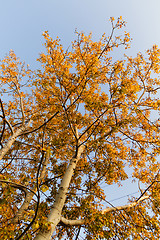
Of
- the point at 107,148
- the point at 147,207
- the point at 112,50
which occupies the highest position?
the point at 112,50

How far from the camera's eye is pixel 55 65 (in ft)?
17.0

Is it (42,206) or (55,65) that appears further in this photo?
(55,65)

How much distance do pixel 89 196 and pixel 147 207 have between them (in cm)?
283

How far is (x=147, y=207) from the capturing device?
594 cm

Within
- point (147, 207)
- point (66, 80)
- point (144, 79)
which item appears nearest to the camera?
point (66, 80)

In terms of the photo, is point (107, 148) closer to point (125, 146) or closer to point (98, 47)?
point (125, 146)

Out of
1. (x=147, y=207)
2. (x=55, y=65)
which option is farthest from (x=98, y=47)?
(x=147, y=207)

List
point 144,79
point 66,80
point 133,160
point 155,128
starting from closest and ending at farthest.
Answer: point 66,80, point 155,128, point 133,160, point 144,79

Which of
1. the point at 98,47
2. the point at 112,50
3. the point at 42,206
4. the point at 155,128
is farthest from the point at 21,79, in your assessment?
the point at 155,128

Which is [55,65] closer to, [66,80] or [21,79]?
[66,80]

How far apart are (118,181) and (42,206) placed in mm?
3250

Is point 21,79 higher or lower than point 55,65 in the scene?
higher

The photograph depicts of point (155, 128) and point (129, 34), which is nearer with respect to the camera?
point (129, 34)

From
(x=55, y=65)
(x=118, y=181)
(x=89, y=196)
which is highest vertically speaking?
(x=55, y=65)
